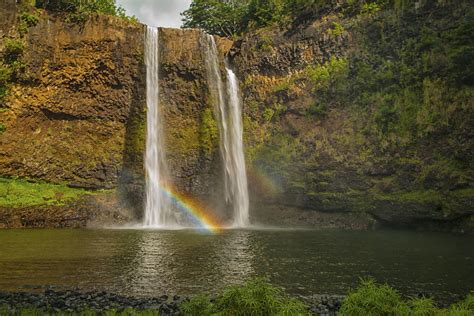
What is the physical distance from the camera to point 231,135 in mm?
34812

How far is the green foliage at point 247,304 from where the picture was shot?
7.20 metres

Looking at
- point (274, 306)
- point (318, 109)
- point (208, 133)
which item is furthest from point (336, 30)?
point (274, 306)

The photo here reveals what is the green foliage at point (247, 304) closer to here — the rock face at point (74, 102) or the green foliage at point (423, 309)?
the green foliage at point (423, 309)

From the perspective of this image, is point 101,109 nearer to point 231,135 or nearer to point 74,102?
point 74,102

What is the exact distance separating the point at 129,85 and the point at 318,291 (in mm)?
26688

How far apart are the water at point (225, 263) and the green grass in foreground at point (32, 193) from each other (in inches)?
255

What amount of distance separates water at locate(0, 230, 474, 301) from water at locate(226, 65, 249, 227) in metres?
11.0

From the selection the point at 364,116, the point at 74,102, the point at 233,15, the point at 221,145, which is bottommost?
the point at 221,145

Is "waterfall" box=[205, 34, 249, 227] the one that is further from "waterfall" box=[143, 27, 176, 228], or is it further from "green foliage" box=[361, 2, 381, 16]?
"green foliage" box=[361, 2, 381, 16]

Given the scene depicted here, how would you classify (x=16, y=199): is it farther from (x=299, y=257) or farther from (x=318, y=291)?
(x=318, y=291)

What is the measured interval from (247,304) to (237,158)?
2708 centimetres

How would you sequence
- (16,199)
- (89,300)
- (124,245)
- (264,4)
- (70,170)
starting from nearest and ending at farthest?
(89,300), (124,245), (16,199), (70,170), (264,4)

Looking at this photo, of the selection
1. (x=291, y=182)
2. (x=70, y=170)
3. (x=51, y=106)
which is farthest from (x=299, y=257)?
(x=51, y=106)

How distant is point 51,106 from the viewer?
102 ft
